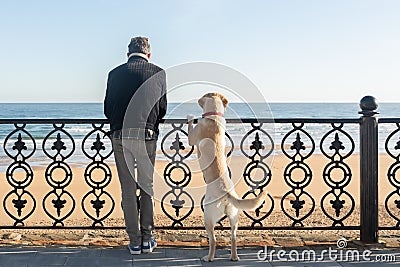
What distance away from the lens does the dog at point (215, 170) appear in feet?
14.2

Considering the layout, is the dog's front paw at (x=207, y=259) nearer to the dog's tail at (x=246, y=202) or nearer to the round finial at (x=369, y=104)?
the dog's tail at (x=246, y=202)

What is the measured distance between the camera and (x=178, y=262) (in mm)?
4617

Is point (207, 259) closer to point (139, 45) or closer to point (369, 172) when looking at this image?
point (369, 172)

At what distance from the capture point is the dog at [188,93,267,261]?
4.32 m

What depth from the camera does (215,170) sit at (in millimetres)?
4379

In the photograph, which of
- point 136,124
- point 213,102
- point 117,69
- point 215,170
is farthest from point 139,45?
point 215,170

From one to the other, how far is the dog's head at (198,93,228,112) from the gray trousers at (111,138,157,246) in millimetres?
649

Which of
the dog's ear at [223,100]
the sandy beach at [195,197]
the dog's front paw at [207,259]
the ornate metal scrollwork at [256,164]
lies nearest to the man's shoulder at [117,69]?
the dog's ear at [223,100]

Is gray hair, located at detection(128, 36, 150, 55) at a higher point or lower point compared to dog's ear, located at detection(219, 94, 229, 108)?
higher

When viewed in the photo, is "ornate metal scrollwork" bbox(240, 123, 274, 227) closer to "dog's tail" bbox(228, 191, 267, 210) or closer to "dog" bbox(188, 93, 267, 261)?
"dog" bbox(188, 93, 267, 261)

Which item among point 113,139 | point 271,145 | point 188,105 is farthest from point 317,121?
point 113,139

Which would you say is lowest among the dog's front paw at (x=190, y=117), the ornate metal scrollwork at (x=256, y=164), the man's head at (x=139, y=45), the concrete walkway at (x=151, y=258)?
the concrete walkway at (x=151, y=258)

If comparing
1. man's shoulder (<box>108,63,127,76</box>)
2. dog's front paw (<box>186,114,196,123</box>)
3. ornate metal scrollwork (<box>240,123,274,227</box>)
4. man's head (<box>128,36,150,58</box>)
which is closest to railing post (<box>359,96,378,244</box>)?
ornate metal scrollwork (<box>240,123,274,227</box>)

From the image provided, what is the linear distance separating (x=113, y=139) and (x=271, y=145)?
1.86m
